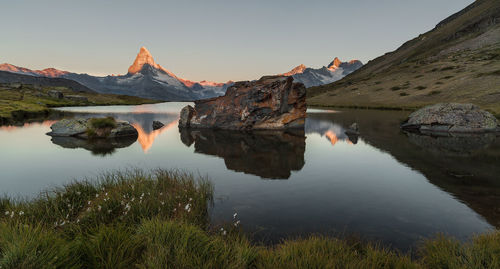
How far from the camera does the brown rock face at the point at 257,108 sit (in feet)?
114

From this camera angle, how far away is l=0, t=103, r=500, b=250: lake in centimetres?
820

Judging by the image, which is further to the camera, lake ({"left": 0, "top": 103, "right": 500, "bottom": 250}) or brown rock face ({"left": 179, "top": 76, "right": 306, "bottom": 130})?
brown rock face ({"left": 179, "top": 76, "right": 306, "bottom": 130})

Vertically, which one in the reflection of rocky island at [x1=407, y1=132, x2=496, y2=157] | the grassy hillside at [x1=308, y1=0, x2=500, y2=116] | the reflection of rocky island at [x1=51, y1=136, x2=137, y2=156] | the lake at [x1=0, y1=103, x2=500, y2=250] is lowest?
the lake at [x1=0, y1=103, x2=500, y2=250]

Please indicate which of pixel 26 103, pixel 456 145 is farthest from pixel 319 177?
pixel 26 103

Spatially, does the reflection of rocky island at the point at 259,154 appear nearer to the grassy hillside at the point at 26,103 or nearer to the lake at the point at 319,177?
the lake at the point at 319,177

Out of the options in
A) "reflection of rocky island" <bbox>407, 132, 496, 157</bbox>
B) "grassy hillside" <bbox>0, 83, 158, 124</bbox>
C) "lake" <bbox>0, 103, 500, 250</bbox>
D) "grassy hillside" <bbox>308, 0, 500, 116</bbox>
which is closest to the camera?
"lake" <bbox>0, 103, 500, 250</bbox>

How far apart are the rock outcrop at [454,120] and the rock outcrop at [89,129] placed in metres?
36.6

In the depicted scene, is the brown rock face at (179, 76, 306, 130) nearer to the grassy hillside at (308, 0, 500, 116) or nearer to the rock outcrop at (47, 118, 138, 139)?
the rock outcrop at (47, 118, 138, 139)

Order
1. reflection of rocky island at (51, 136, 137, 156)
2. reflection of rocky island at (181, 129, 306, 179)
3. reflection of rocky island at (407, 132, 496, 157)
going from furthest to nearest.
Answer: reflection of rocky island at (51, 136, 137, 156)
reflection of rocky island at (407, 132, 496, 157)
reflection of rocky island at (181, 129, 306, 179)

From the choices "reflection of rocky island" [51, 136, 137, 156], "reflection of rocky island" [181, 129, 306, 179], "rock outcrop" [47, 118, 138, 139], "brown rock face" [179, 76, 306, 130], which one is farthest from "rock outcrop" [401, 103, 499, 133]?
"rock outcrop" [47, 118, 138, 139]

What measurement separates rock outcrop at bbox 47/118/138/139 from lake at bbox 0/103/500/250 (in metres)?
1.72

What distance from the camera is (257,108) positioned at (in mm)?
34844

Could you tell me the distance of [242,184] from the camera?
12.2m

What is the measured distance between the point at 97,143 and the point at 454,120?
40.8 meters
